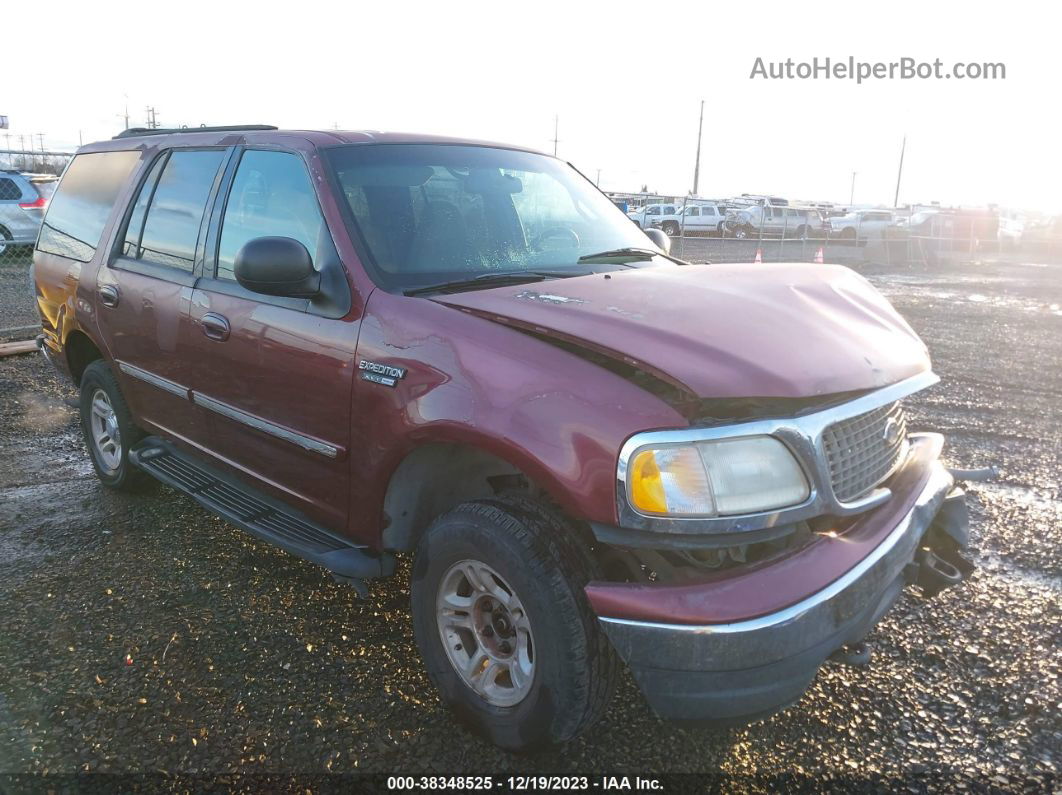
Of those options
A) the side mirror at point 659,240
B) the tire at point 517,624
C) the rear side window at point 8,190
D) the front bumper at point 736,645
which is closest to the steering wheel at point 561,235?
the side mirror at point 659,240

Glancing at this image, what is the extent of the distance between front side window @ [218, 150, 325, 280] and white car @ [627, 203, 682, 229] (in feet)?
92.1

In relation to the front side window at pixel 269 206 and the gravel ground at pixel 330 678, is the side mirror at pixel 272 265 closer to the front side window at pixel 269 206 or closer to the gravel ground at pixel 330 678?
the front side window at pixel 269 206

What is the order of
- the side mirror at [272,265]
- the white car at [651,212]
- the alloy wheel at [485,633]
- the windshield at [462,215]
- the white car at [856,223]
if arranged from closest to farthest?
1. the alloy wheel at [485,633]
2. the side mirror at [272,265]
3. the windshield at [462,215]
4. the white car at [856,223]
5. the white car at [651,212]

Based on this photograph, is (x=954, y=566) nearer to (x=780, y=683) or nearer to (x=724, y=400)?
(x=780, y=683)

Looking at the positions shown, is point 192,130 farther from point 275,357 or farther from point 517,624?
point 517,624

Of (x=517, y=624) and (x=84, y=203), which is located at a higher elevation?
(x=84, y=203)

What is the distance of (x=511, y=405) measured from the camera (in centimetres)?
234

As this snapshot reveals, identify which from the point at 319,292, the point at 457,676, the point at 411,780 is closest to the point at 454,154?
the point at 319,292

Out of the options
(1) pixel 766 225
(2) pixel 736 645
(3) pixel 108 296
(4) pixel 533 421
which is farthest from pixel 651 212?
(2) pixel 736 645

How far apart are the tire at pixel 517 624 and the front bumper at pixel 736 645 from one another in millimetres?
144

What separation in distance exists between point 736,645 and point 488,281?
5.13 feet

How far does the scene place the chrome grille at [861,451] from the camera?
7.68ft

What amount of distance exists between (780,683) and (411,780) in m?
1.14

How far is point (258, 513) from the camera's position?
334cm
